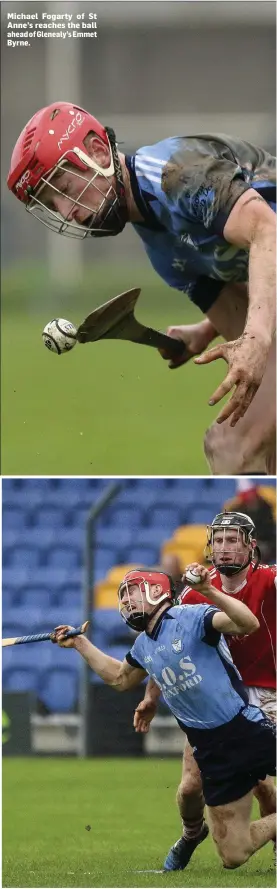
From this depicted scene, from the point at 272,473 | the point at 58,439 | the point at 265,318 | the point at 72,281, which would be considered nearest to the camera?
the point at 265,318

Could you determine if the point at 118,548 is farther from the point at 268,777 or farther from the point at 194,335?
the point at 268,777

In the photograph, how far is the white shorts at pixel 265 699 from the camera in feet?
15.0

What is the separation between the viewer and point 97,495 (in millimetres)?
5758

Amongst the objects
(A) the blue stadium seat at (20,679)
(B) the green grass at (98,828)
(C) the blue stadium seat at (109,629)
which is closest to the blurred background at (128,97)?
(A) the blue stadium seat at (20,679)

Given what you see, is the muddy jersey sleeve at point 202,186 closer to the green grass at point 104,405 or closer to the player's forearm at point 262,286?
the player's forearm at point 262,286

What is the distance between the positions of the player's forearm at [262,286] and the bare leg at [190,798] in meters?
1.43

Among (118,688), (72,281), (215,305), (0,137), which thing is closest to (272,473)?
(215,305)

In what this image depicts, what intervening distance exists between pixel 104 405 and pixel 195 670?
10025mm

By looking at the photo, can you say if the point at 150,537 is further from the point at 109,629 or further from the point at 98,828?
the point at 98,828

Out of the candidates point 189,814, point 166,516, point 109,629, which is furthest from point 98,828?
point 166,516

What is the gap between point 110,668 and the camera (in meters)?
4.60

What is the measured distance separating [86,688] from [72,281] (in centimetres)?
1586

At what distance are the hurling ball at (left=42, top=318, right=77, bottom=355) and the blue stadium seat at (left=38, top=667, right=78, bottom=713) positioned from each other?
1593 millimetres

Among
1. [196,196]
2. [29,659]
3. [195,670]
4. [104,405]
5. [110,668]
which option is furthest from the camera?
[104,405]
